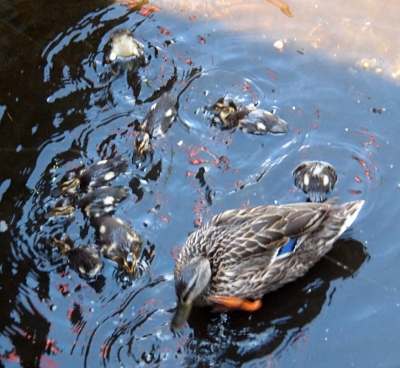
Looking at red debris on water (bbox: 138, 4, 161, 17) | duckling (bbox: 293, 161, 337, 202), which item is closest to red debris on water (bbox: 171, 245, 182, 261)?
duckling (bbox: 293, 161, 337, 202)

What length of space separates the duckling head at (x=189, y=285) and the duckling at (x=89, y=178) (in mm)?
831

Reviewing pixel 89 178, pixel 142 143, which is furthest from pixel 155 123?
pixel 89 178

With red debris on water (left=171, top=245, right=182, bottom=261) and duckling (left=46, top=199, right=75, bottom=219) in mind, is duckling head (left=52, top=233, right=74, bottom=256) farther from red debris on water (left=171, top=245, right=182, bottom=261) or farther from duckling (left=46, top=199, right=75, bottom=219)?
red debris on water (left=171, top=245, right=182, bottom=261)

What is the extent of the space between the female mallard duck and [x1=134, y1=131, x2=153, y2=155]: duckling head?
2.42 ft

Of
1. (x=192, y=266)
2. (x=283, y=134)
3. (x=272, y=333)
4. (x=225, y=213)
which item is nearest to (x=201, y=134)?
(x=283, y=134)

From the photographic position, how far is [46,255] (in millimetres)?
3061

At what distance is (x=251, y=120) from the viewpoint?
3.50 m

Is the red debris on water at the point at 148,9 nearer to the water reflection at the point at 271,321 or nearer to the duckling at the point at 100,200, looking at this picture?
the duckling at the point at 100,200

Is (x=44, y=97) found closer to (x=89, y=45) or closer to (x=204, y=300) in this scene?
(x=89, y=45)

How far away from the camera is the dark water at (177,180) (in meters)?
2.77

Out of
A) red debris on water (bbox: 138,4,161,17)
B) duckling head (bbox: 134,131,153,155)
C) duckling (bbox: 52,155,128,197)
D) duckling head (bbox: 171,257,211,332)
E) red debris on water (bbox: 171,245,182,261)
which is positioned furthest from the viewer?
red debris on water (bbox: 138,4,161,17)

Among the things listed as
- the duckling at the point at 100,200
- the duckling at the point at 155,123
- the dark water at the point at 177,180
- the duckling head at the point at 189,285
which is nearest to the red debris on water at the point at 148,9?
the dark water at the point at 177,180

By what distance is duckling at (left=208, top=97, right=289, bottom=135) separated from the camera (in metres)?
3.48

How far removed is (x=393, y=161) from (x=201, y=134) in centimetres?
120
